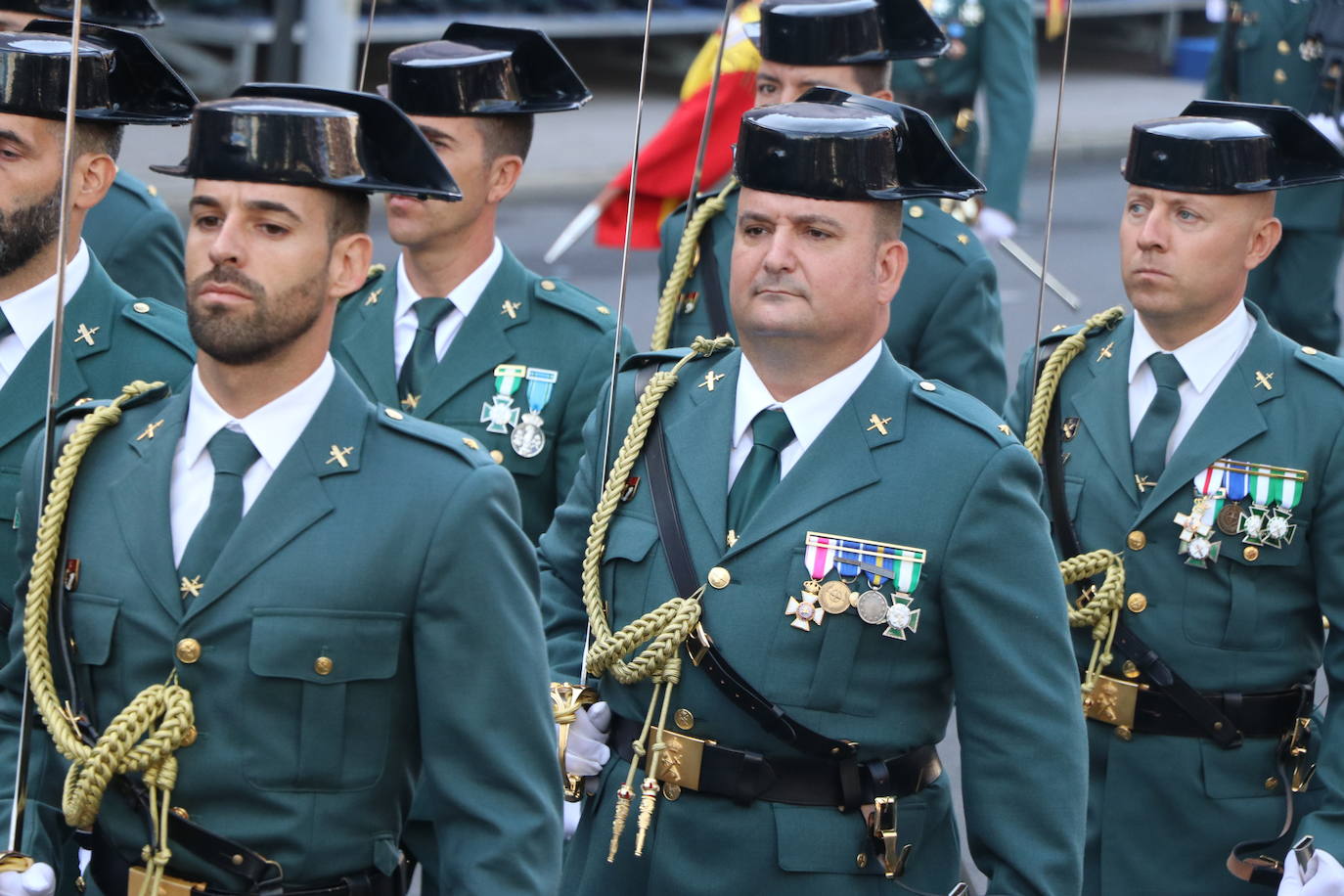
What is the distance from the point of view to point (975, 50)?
971cm

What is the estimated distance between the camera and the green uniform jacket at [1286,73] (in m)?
9.27

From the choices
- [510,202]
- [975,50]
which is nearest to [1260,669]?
[975,50]

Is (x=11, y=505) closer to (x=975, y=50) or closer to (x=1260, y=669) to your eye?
(x=1260, y=669)

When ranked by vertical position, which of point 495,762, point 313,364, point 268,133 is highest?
point 268,133

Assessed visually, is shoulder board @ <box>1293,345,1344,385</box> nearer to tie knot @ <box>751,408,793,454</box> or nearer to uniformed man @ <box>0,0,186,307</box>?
tie knot @ <box>751,408,793,454</box>

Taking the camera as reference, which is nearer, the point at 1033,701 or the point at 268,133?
the point at 268,133

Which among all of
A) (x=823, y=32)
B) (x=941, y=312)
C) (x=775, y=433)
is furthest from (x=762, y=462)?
(x=823, y=32)

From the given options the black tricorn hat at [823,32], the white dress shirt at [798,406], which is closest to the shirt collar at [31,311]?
the white dress shirt at [798,406]

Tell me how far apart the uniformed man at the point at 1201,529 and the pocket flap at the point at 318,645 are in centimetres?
183

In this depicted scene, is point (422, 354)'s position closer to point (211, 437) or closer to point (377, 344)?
point (377, 344)

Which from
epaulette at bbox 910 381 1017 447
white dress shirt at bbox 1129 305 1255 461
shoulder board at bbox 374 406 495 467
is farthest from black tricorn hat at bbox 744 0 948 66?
shoulder board at bbox 374 406 495 467

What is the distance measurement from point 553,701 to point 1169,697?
4.49ft

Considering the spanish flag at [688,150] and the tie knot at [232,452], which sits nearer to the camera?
the tie knot at [232,452]

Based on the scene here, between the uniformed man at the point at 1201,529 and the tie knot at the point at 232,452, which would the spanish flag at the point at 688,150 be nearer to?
the uniformed man at the point at 1201,529
